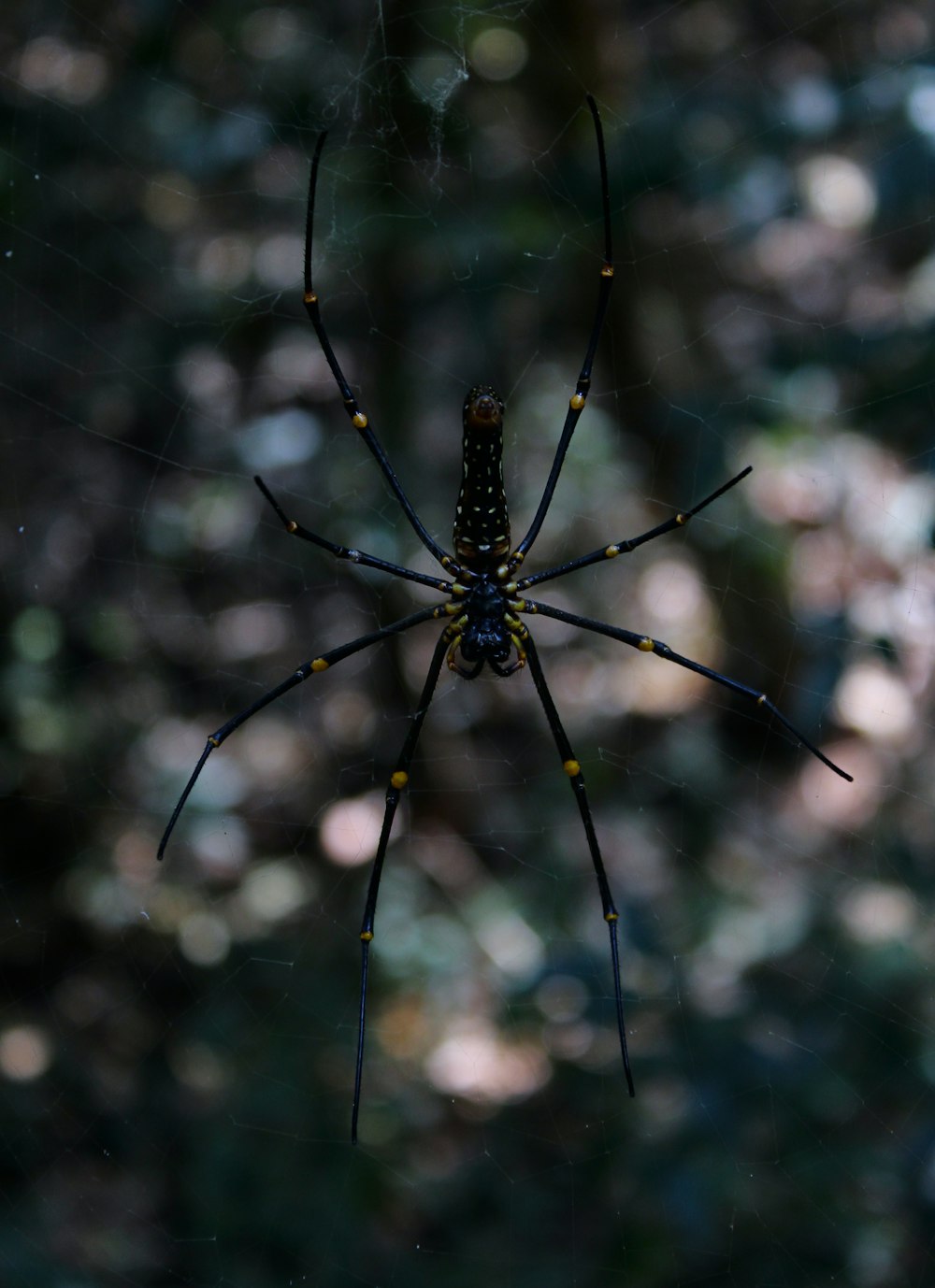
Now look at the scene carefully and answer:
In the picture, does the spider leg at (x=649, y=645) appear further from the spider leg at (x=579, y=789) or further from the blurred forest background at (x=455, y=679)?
the blurred forest background at (x=455, y=679)

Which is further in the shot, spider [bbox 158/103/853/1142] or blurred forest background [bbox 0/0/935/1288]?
blurred forest background [bbox 0/0/935/1288]

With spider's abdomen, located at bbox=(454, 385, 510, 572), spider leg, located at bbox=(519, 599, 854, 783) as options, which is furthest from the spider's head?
spider leg, located at bbox=(519, 599, 854, 783)

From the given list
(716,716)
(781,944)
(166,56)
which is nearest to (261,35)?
(166,56)

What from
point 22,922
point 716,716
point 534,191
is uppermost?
point 534,191

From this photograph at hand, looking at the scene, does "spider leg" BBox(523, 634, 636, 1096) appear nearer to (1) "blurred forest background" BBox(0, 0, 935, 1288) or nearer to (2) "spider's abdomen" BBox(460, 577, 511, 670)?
(2) "spider's abdomen" BBox(460, 577, 511, 670)

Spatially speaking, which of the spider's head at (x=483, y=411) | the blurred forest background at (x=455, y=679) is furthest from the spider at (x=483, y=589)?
the blurred forest background at (x=455, y=679)

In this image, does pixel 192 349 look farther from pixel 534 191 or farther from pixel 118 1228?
pixel 118 1228
